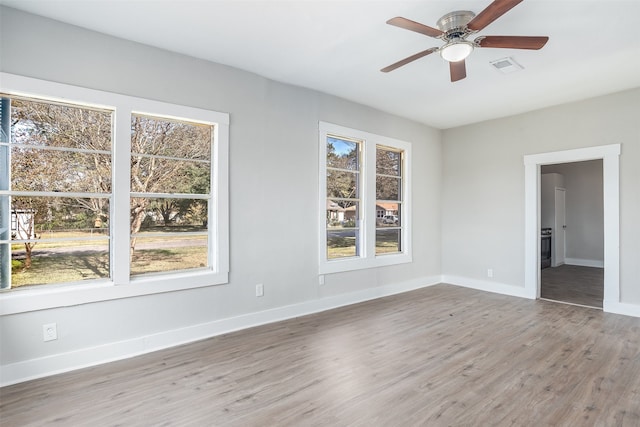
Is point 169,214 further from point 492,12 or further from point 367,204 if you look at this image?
point 492,12

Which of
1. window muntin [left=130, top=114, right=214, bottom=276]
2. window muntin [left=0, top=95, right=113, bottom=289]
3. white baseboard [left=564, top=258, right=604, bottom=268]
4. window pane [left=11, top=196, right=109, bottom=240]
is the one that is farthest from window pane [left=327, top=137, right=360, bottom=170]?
white baseboard [left=564, top=258, right=604, bottom=268]

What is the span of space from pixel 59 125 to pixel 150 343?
6.90ft

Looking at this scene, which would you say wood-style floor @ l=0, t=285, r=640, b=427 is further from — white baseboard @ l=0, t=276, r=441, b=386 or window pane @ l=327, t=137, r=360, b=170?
window pane @ l=327, t=137, r=360, b=170

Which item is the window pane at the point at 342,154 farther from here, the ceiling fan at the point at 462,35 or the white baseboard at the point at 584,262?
the white baseboard at the point at 584,262

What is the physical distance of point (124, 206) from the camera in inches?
119

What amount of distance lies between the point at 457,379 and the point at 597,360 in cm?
144

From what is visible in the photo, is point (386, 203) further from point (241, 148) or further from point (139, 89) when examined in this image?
point (139, 89)

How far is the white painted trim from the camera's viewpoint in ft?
17.1

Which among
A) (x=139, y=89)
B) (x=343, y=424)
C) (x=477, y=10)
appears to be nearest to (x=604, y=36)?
(x=477, y=10)

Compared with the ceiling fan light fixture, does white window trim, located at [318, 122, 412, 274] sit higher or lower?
lower

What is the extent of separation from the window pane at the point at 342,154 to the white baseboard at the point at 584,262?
690 cm

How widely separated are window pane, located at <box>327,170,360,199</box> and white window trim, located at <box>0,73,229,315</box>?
1.58m

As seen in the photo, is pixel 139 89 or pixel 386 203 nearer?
pixel 139 89

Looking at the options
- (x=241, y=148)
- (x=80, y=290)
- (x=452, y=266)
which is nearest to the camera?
(x=80, y=290)
